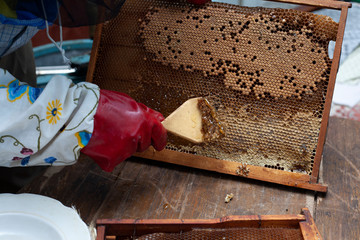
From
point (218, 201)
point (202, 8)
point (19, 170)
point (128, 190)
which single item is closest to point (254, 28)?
point (202, 8)

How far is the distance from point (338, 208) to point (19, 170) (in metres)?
1.92

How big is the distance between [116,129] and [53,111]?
253mm

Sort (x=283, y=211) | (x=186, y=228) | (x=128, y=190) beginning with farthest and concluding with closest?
(x=128, y=190), (x=283, y=211), (x=186, y=228)

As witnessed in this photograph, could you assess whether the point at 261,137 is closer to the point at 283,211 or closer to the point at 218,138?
the point at 218,138

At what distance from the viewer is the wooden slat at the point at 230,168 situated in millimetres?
1824

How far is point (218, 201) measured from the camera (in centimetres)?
178

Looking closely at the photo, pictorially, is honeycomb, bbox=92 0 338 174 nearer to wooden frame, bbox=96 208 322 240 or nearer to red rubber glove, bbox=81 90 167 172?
wooden frame, bbox=96 208 322 240

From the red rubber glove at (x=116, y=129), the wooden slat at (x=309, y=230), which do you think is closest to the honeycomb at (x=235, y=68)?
the wooden slat at (x=309, y=230)

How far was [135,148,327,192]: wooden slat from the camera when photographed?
1.82 m

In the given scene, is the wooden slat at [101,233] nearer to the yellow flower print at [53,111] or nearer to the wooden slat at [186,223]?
the wooden slat at [186,223]

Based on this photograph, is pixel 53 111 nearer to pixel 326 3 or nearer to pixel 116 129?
pixel 116 129

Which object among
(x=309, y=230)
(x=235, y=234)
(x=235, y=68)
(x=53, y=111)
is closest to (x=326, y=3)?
(x=235, y=68)

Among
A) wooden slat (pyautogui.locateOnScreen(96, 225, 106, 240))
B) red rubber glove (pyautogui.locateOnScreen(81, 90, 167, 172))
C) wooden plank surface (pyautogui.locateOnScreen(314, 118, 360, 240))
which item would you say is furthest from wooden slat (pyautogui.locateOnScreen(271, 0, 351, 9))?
wooden slat (pyautogui.locateOnScreen(96, 225, 106, 240))

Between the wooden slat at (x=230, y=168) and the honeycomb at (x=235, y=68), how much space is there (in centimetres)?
4
